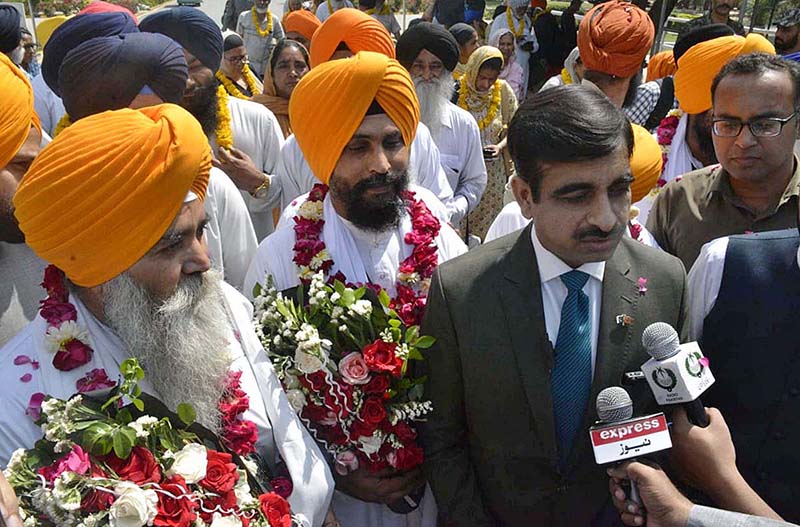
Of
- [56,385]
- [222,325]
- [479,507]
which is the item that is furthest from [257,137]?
[479,507]

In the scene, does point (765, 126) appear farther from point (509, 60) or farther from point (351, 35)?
point (509, 60)

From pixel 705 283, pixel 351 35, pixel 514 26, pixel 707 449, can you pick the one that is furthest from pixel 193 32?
pixel 514 26

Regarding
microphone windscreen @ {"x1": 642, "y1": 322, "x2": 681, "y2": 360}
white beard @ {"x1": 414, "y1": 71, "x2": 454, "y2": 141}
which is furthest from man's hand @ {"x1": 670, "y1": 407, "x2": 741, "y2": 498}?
white beard @ {"x1": 414, "y1": 71, "x2": 454, "y2": 141}

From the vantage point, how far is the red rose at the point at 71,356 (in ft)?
6.85

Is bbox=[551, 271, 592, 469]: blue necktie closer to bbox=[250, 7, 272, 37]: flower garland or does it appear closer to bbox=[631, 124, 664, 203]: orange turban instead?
bbox=[631, 124, 664, 203]: orange turban

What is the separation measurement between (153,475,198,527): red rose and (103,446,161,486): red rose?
0.14 feet

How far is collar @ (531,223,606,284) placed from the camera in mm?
2277

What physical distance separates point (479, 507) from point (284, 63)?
4.55 metres

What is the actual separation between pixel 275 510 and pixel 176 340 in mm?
679

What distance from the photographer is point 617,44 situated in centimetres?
485

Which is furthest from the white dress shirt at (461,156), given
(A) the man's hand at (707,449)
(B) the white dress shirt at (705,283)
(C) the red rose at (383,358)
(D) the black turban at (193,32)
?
(A) the man's hand at (707,449)

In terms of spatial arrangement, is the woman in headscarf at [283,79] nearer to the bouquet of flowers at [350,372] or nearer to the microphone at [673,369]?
the bouquet of flowers at [350,372]

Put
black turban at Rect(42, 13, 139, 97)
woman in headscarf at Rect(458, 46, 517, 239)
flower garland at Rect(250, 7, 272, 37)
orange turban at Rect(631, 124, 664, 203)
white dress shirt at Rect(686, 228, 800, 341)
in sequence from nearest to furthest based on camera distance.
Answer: white dress shirt at Rect(686, 228, 800, 341)
orange turban at Rect(631, 124, 664, 203)
black turban at Rect(42, 13, 139, 97)
woman in headscarf at Rect(458, 46, 517, 239)
flower garland at Rect(250, 7, 272, 37)

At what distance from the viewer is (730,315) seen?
91.4 inches
